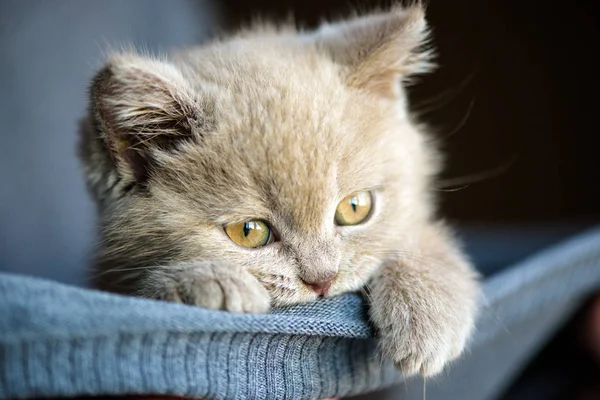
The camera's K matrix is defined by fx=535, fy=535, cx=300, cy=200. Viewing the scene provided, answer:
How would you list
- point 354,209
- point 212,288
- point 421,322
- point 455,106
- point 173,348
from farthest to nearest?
point 455,106 → point 354,209 → point 421,322 → point 212,288 → point 173,348

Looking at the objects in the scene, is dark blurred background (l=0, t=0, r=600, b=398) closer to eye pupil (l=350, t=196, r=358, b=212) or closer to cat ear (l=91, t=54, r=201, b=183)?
eye pupil (l=350, t=196, r=358, b=212)

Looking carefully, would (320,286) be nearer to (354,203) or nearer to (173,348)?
(354,203)

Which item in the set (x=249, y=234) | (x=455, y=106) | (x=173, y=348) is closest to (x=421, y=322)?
(x=249, y=234)

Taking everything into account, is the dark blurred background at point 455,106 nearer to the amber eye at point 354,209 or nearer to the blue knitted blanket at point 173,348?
the amber eye at point 354,209

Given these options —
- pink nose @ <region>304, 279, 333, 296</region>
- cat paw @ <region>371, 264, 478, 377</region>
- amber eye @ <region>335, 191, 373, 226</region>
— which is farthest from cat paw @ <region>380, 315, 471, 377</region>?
amber eye @ <region>335, 191, 373, 226</region>

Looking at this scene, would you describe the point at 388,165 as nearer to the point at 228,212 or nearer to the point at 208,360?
the point at 228,212

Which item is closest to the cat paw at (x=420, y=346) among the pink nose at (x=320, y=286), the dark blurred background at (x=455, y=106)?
the pink nose at (x=320, y=286)
